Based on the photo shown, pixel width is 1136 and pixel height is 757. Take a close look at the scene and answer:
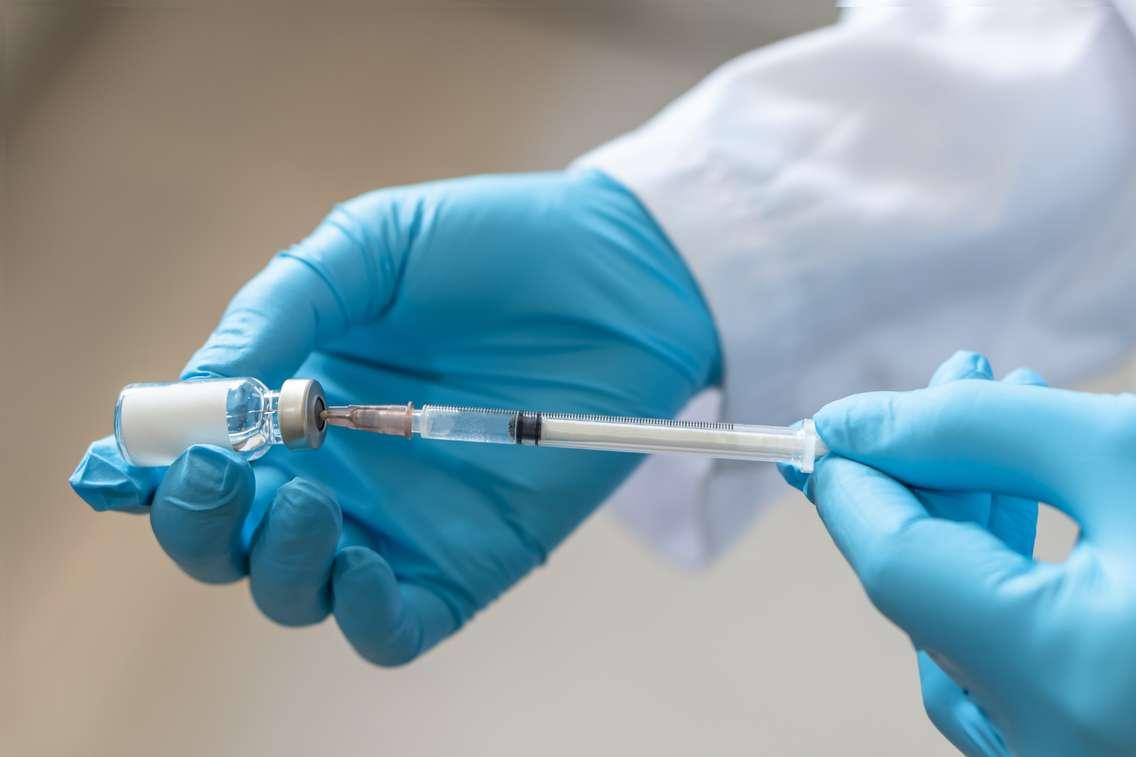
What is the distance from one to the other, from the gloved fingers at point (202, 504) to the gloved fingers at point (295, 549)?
0.03 metres

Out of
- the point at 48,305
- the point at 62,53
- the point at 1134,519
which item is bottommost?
the point at 48,305

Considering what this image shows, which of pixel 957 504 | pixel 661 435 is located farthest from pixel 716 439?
pixel 957 504

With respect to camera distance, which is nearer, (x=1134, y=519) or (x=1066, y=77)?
(x=1134, y=519)

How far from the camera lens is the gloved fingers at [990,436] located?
64 cm

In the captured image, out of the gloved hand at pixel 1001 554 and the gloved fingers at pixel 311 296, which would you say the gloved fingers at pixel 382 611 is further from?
the gloved hand at pixel 1001 554

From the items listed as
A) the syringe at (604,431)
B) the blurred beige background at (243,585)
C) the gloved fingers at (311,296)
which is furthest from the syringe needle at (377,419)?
the blurred beige background at (243,585)

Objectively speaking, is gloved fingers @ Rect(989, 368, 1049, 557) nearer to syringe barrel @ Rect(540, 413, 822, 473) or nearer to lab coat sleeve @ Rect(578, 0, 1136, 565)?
syringe barrel @ Rect(540, 413, 822, 473)

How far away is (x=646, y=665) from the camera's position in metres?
1.30

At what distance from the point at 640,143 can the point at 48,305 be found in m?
1.01

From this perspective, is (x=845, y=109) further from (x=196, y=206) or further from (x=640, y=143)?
(x=196, y=206)

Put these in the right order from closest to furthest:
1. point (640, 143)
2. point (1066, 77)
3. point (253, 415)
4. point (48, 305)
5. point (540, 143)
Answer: point (253, 415)
point (1066, 77)
point (640, 143)
point (48, 305)
point (540, 143)

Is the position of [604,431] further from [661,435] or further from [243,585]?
[243,585]

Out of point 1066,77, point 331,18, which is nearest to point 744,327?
point 1066,77

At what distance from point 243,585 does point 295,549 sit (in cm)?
56
